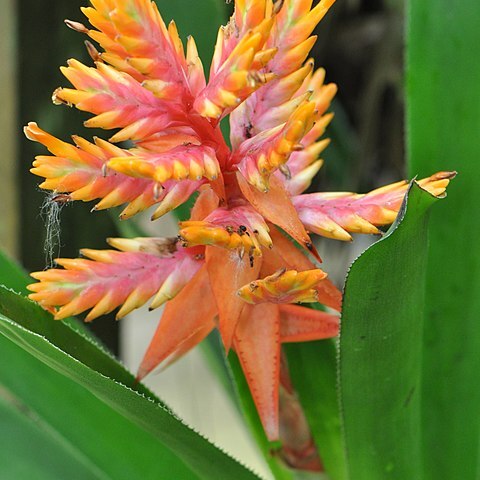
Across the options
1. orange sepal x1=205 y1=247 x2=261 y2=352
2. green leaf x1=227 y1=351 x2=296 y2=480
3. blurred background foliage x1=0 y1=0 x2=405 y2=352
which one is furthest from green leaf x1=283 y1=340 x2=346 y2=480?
blurred background foliage x1=0 y1=0 x2=405 y2=352

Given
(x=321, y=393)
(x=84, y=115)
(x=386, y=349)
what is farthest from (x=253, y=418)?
(x=84, y=115)

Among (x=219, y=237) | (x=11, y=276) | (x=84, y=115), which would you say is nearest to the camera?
(x=219, y=237)

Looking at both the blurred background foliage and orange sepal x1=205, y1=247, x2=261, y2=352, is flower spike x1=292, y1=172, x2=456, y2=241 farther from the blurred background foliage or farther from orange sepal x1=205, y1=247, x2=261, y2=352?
the blurred background foliage

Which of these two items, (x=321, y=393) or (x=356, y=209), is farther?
(x=321, y=393)

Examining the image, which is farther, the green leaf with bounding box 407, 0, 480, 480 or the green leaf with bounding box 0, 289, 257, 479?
the green leaf with bounding box 407, 0, 480, 480

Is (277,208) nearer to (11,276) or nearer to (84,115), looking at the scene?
(11,276)

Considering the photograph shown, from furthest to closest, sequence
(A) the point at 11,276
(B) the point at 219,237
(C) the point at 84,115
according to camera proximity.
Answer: (C) the point at 84,115 < (A) the point at 11,276 < (B) the point at 219,237
